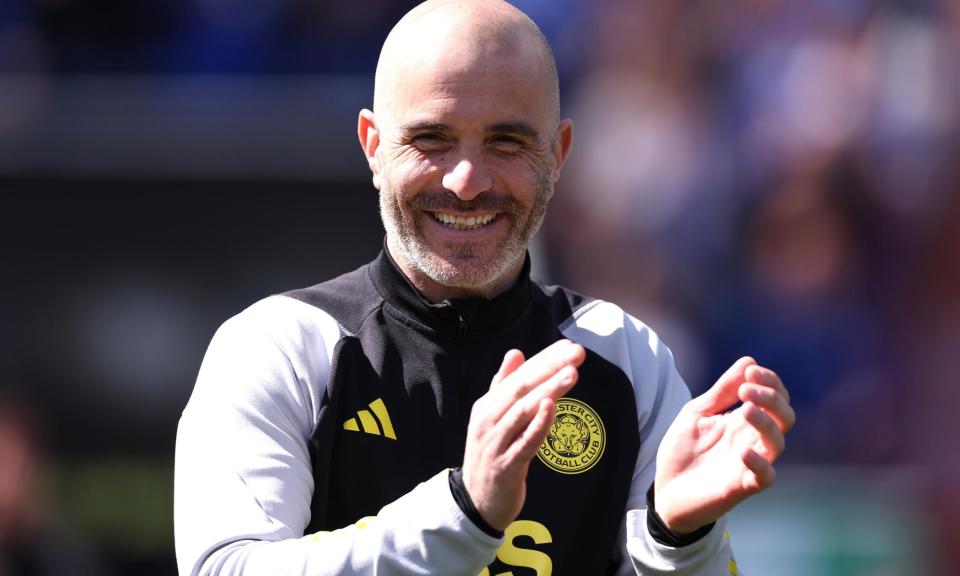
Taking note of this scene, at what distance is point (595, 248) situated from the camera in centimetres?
608

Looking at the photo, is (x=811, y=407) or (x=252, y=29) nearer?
(x=811, y=407)

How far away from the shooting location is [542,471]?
2.95m

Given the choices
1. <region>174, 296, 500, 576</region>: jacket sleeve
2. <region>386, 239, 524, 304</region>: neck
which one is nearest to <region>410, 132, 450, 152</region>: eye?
<region>386, 239, 524, 304</region>: neck

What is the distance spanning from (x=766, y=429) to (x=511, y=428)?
47cm

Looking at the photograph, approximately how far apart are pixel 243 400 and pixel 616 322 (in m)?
0.86

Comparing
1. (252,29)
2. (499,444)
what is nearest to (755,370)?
(499,444)

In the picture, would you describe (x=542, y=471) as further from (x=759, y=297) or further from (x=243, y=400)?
(x=759, y=297)

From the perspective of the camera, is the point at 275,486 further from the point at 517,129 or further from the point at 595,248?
the point at 595,248

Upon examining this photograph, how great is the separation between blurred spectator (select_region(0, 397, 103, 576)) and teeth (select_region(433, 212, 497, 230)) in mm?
3570

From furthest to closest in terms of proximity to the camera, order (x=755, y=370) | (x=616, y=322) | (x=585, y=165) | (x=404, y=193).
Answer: (x=585, y=165) < (x=616, y=322) < (x=404, y=193) < (x=755, y=370)

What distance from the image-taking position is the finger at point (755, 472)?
8.13ft

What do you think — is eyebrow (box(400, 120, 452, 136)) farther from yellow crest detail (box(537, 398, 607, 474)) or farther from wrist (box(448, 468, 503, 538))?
wrist (box(448, 468, 503, 538))

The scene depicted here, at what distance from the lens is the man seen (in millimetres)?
2664

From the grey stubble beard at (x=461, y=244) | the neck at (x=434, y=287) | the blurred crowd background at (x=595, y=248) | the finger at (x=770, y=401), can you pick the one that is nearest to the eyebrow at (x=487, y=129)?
the grey stubble beard at (x=461, y=244)
